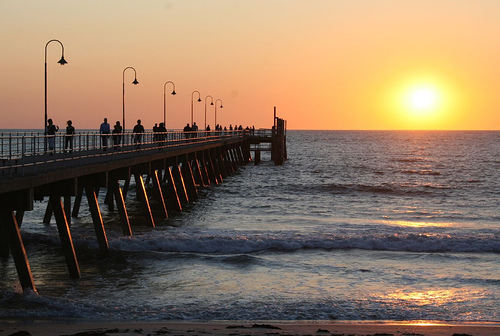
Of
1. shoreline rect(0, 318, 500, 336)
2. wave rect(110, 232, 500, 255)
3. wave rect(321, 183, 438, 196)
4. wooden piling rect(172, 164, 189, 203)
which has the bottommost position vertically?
wave rect(321, 183, 438, 196)

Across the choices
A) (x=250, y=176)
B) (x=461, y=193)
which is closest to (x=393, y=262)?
(x=461, y=193)

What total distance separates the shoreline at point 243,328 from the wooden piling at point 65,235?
384 cm

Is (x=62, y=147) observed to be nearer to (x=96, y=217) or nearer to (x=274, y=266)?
(x=96, y=217)

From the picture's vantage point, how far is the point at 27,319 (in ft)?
46.1

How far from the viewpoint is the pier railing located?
1630 cm

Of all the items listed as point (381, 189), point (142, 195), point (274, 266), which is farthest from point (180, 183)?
point (381, 189)

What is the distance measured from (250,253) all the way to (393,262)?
441cm

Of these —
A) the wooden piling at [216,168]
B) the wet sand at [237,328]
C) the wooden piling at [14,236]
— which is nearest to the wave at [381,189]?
the wooden piling at [216,168]

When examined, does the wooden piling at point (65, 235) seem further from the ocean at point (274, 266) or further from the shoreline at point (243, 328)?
the shoreline at point (243, 328)

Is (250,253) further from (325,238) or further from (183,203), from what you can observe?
(183,203)

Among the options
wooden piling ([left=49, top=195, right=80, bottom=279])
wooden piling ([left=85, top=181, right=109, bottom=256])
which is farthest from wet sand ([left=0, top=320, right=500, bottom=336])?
wooden piling ([left=85, top=181, right=109, bottom=256])

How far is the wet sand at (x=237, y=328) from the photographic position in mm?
12984

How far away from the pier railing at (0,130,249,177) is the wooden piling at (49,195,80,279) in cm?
89

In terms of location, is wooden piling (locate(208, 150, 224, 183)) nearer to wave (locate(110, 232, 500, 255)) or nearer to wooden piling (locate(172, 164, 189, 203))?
wooden piling (locate(172, 164, 189, 203))
